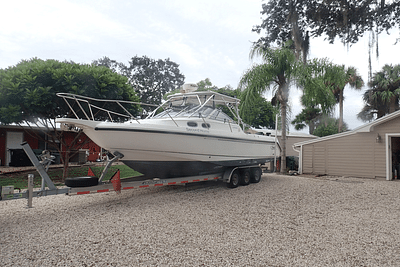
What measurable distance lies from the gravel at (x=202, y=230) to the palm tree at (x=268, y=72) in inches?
246

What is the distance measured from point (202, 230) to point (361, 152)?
1028 centimetres

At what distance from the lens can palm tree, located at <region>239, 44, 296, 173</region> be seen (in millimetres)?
11742

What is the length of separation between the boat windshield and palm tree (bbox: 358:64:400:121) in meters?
19.6

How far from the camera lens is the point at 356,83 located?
76.6 feet

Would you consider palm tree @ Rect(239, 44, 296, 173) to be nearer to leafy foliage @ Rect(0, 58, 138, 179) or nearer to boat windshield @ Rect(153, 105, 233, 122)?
boat windshield @ Rect(153, 105, 233, 122)

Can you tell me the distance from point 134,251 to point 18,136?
1776cm


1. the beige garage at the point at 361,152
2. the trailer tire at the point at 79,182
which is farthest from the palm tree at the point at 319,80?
the trailer tire at the point at 79,182

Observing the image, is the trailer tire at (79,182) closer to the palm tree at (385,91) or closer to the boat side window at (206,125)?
the boat side window at (206,125)

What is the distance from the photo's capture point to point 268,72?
11852 mm

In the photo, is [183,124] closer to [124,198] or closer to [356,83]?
[124,198]

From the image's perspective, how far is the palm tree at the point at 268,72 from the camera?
11742mm

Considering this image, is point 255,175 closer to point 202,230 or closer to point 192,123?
point 192,123

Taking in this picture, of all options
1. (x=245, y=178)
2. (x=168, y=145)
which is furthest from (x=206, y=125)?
(x=245, y=178)

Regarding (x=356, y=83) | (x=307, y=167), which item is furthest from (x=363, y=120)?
(x=307, y=167)
